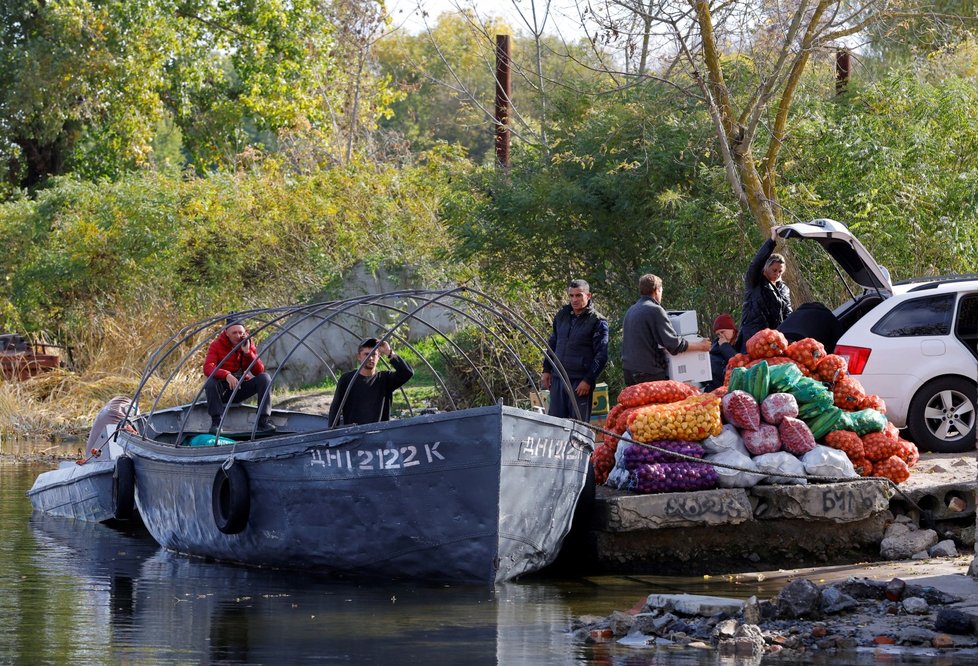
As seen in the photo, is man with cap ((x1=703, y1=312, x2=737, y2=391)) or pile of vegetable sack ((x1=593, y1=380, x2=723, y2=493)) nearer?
pile of vegetable sack ((x1=593, y1=380, x2=723, y2=493))

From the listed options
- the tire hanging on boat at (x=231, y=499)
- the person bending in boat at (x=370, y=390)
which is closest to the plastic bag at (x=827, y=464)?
the person bending in boat at (x=370, y=390)

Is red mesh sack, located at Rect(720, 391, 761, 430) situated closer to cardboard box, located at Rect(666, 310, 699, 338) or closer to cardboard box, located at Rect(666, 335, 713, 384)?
cardboard box, located at Rect(666, 335, 713, 384)

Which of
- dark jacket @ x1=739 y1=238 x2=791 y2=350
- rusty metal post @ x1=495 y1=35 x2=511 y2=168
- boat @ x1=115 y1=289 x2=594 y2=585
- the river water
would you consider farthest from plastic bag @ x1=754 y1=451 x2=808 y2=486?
rusty metal post @ x1=495 y1=35 x2=511 y2=168

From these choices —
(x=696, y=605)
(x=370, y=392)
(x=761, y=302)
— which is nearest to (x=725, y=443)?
(x=761, y=302)

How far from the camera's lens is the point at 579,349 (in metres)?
13.4

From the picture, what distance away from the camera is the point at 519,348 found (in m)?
21.2

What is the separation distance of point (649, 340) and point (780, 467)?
2.14m

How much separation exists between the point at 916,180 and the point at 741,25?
283cm

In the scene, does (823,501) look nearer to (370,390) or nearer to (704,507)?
(704,507)

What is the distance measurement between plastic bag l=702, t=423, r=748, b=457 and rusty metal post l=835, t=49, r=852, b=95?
9781 millimetres

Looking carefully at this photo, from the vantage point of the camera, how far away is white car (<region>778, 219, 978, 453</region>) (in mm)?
13367

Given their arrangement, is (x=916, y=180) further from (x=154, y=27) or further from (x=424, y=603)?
(x=154, y=27)

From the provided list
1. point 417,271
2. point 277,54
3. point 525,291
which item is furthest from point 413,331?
point 277,54

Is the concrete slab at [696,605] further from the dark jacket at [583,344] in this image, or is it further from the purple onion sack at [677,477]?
the dark jacket at [583,344]
